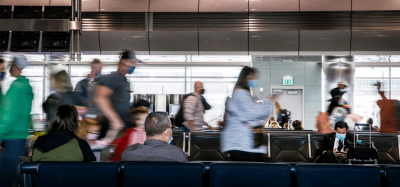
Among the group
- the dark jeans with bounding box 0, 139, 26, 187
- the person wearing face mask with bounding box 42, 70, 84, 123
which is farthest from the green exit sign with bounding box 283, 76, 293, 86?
the dark jeans with bounding box 0, 139, 26, 187

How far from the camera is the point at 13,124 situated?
11.1ft

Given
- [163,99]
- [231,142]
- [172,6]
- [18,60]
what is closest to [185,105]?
[231,142]

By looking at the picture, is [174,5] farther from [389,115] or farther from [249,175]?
[249,175]

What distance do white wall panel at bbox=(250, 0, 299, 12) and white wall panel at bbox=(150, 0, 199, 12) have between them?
5.03 feet

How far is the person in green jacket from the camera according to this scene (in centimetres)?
335

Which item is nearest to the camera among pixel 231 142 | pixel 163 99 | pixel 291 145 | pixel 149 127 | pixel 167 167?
pixel 167 167

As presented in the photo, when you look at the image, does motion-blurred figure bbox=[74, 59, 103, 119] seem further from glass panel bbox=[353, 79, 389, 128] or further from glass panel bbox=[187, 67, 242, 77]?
glass panel bbox=[353, 79, 389, 128]

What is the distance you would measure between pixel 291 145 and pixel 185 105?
5.94 feet

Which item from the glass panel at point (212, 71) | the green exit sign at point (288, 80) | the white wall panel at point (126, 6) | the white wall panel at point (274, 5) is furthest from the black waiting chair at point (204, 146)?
the green exit sign at point (288, 80)

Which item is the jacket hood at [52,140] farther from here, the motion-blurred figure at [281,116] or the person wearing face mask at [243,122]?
the motion-blurred figure at [281,116]

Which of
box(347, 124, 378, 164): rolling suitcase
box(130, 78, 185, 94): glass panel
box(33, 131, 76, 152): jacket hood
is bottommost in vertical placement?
box(347, 124, 378, 164): rolling suitcase

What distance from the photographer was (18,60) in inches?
138

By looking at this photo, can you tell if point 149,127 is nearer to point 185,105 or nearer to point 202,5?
point 185,105

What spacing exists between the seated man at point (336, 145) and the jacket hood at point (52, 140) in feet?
12.2
